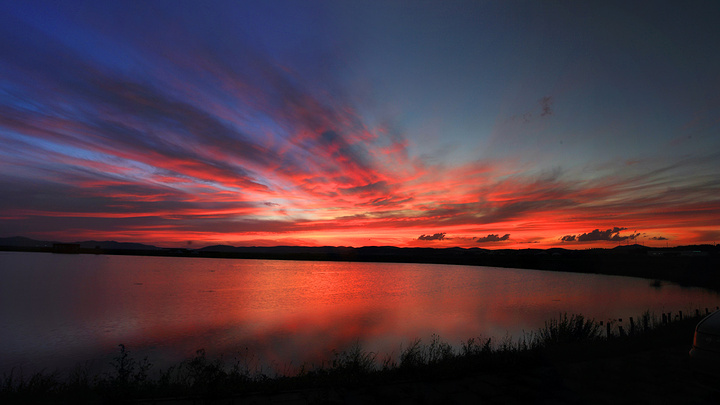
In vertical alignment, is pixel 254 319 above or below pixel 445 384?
below

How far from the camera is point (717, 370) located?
644cm

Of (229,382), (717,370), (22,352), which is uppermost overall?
(717,370)

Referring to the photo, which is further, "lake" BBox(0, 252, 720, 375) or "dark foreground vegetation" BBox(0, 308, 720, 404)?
"lake" BBox(0, 252, 720, 375)

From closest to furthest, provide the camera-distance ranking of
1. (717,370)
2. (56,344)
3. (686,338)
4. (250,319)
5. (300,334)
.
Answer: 1. (717,370)
2. (686,338)
3. (56,344)
4. (300,334)
5. (250,319)

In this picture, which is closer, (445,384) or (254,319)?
(445,384)

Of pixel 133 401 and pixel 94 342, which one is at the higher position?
pixel 133 401

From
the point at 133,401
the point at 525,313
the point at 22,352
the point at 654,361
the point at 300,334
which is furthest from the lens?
the point at 525,313

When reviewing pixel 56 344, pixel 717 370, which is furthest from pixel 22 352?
pixel 717 370

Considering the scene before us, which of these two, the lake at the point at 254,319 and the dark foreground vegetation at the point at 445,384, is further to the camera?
the lake at the point at 254,319

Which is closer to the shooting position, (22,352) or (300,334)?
(22,352)

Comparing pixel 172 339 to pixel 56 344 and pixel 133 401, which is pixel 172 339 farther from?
pixel 133 401

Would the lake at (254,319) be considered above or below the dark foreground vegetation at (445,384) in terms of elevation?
below

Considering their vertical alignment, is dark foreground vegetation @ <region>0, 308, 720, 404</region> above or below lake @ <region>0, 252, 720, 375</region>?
above

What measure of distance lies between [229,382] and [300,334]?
51.1 ft
